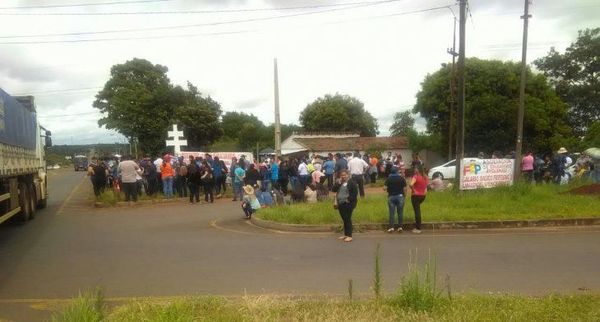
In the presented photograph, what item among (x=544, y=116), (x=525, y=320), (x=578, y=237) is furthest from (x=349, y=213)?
(x=544, y=116)

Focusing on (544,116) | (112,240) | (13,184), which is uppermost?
(544,116)

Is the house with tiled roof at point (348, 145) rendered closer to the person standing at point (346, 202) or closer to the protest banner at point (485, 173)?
the protest banner at point (485, 173)

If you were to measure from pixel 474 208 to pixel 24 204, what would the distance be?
1212cm

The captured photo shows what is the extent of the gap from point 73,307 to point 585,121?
54.3 m

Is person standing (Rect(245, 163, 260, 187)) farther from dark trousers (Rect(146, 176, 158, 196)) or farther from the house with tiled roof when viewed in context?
the house with tiled roof

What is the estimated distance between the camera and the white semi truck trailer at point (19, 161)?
11.1 metres

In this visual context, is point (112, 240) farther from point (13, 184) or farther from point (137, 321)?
point (137, 321)

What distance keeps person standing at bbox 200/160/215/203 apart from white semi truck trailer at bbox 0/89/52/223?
5362 mm

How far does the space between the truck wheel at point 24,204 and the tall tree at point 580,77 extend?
48.8 metres

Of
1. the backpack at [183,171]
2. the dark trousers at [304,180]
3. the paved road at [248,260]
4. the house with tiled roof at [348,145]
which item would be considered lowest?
the paved road at [248,260]

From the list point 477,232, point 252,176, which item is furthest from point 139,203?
point 477,232

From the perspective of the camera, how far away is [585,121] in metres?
50.6

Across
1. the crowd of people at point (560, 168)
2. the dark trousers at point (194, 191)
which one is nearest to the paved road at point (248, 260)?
the dark trousers at point (194, 191)

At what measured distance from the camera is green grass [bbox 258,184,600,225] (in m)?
13.1
